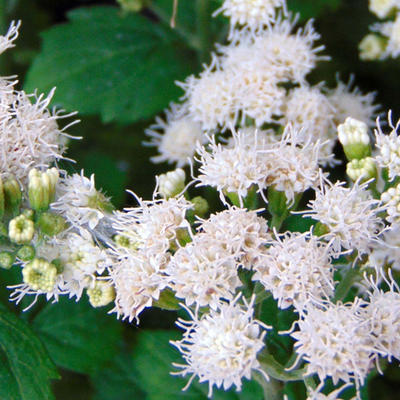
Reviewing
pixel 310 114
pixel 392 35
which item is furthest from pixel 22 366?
pixel 392 35

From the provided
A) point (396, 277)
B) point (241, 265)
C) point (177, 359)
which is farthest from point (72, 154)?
point (396, 277)

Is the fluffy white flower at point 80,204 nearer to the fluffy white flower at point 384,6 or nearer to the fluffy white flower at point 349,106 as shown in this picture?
the fluffy white flower at point 349,106

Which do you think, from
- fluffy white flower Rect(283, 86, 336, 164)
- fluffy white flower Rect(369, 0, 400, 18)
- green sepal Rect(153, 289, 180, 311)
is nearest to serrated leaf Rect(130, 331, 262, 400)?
green sepal Rect(153, 289, 180, 311)

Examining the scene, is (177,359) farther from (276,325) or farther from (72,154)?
(72,154)

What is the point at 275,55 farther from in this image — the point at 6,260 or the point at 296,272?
the point at 6,260

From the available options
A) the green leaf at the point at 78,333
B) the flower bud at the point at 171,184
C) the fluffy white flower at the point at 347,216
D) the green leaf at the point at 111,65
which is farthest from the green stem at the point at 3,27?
the fluffy white flower at the point at 347,216

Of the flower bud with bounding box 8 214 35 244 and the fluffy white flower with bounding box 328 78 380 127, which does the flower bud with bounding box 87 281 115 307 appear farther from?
the fluffy white flower with bounding box 328 78 380 127
